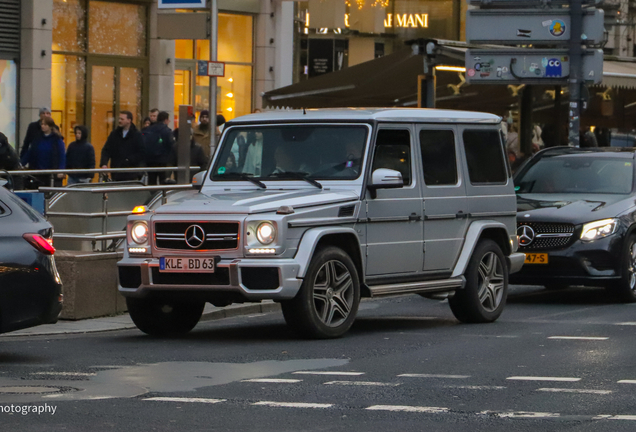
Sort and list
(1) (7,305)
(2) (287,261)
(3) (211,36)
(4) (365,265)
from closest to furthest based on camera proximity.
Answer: (1) (7,305), (2) (287,261), (4) (365,265), (3) (211,36)

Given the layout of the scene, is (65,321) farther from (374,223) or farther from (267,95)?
(267,95)

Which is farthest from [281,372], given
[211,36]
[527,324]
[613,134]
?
[613,134]

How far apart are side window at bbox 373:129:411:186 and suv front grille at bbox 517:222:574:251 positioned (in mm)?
2972

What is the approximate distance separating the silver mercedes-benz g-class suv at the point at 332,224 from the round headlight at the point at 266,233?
11mm

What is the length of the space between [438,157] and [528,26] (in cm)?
813

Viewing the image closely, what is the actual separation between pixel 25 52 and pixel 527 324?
49.2 ft

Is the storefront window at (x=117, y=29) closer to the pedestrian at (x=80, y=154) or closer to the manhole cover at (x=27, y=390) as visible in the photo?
the pedestrian at (x=80, y=154)

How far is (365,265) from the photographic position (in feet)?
37.5

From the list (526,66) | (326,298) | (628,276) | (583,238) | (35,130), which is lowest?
(628,276)

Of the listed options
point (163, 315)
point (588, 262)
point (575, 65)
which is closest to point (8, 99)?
point (575, 65)

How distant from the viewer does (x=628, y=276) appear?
14.5 m

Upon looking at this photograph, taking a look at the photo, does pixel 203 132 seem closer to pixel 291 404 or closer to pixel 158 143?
pixel 158 143

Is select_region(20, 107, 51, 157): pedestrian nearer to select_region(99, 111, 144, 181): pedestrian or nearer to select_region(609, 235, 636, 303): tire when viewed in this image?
select_region(99, 111, 144, 181): pedestrian

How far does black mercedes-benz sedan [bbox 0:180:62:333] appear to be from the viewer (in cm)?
956
